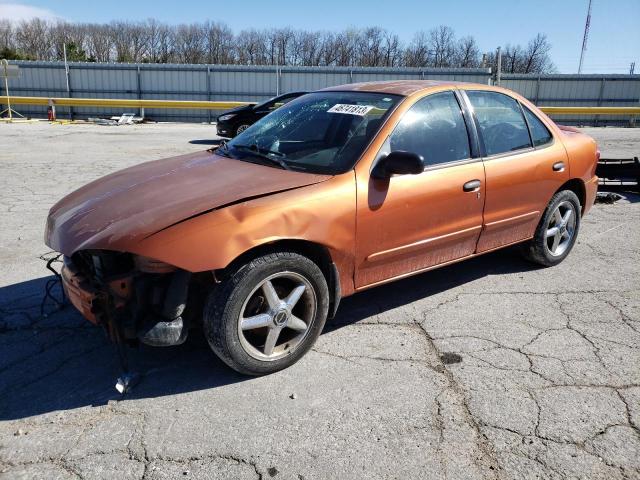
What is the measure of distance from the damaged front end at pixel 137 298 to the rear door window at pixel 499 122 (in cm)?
257

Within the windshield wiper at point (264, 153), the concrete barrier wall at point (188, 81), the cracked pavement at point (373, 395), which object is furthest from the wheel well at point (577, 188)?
the concrete barrier wall at point (188, 81)

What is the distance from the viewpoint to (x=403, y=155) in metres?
3.17

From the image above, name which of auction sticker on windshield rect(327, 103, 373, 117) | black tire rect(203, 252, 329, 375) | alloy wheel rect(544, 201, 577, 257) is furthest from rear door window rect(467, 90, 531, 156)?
black tire rect(203, 252, 329, 375)

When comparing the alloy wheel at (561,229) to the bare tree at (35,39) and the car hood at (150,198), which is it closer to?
the car hood at (150,198)

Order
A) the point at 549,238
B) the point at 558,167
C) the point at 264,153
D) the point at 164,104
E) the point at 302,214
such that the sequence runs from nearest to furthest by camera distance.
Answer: the point at 302,214 → the point at 264,153 → the point at 558,167 → the point at 549,238 → the point at 164,104

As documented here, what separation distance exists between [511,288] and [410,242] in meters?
1.36

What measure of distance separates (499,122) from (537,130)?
0.52 meters

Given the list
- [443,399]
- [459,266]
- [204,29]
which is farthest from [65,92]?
[204,29]

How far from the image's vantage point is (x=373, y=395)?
284cm

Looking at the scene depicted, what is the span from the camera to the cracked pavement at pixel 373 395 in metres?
2.34

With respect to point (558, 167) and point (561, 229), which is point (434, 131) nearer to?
point (558, 167)

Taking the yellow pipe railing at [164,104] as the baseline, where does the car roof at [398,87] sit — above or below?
above

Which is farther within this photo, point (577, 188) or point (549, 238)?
point (577, 188)

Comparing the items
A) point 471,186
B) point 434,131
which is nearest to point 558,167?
point 471,186
